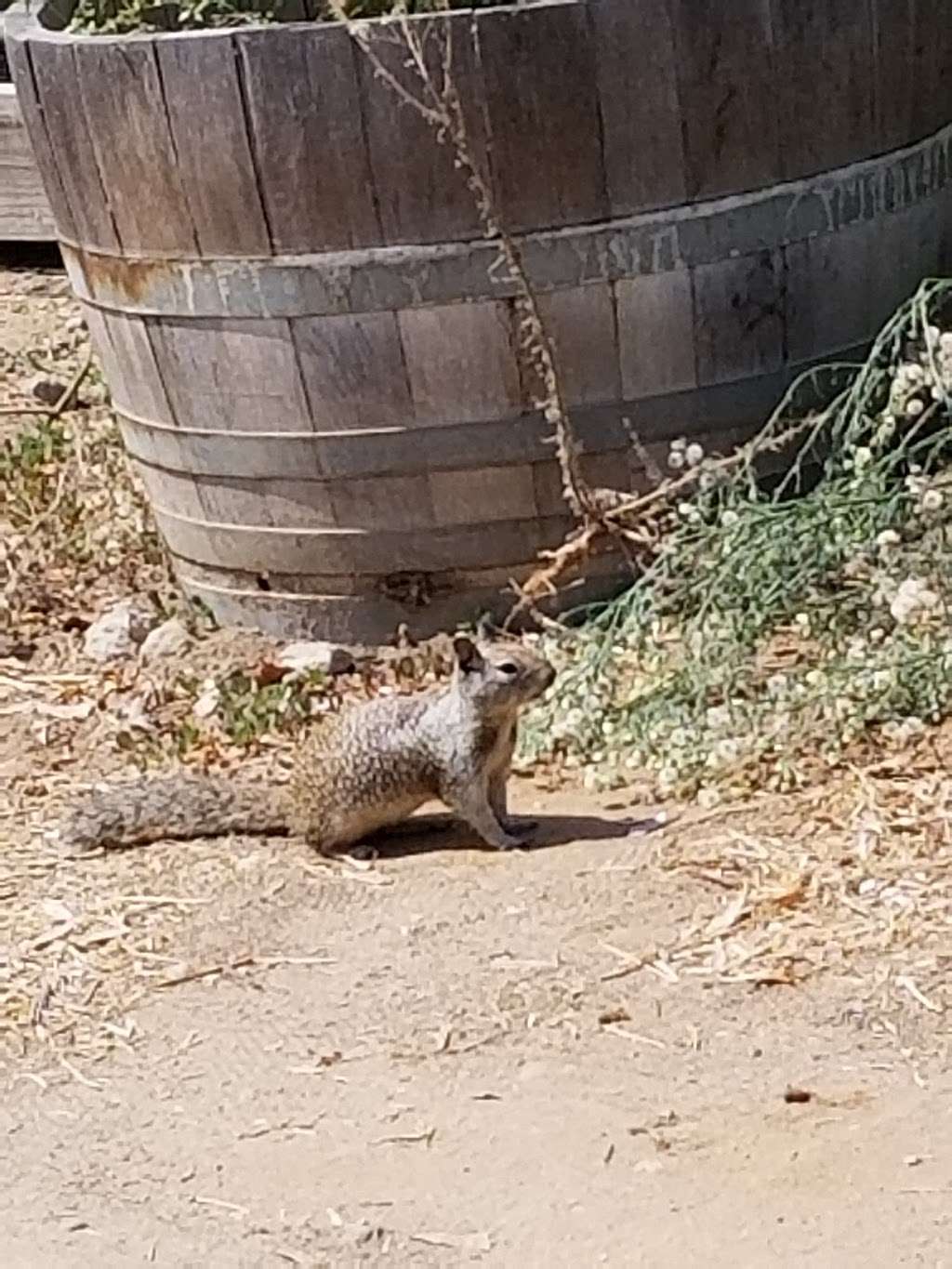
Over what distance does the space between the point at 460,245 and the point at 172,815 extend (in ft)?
4.32

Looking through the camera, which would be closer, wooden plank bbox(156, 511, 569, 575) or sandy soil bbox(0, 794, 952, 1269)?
sandy soil bbox(0, 794, 952, 1269)

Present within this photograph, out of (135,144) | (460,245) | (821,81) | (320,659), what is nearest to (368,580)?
(320,659)

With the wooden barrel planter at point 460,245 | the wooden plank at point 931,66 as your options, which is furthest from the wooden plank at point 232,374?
the wooden plank at point 931,66

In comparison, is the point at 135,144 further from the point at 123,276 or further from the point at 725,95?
the point at 725,95

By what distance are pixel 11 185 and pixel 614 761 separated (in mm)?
4607

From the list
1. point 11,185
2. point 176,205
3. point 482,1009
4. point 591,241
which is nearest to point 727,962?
point 482,1009

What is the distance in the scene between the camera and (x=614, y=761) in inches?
187

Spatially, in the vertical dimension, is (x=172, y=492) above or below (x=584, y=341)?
below

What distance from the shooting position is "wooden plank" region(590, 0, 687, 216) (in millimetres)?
4875

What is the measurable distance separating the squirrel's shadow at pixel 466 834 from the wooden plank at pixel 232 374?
100 cm

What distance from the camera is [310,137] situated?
194 inches

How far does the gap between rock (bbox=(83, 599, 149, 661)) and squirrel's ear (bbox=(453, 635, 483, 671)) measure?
137 cm

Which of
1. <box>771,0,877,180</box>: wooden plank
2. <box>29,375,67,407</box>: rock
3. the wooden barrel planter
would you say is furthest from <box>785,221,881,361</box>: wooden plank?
<box>29,375,67,407</box>: rock

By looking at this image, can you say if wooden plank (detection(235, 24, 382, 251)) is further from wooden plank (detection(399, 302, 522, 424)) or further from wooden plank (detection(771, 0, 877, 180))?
wooden plank (detection(771, 0, 877, 180))
